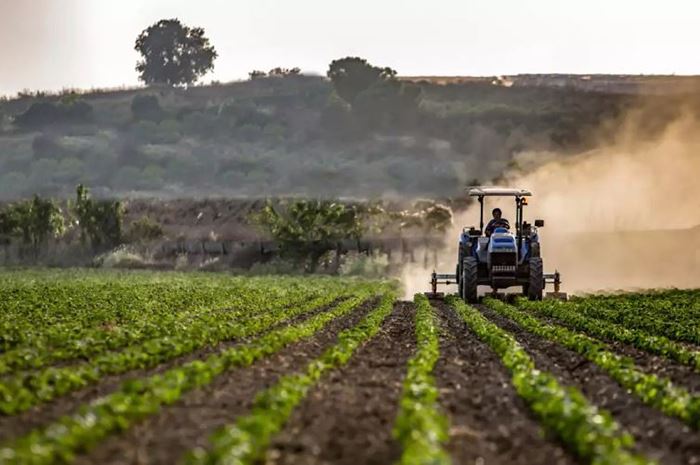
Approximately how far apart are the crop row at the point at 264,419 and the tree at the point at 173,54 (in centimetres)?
14272

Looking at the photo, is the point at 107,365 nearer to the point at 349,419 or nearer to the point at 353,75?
the point at 349,419

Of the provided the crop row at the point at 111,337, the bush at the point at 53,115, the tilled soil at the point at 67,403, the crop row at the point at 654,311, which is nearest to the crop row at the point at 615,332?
the crop row at the point at 654,311

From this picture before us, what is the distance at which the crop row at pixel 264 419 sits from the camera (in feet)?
37.3

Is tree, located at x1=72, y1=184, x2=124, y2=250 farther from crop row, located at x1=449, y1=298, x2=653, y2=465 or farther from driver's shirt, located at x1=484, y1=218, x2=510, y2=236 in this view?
crop row, located at x1=449, y1=298, x2=653, y2=465

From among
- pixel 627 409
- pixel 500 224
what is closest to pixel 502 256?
pixel 500 224

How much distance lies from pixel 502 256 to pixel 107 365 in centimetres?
2032

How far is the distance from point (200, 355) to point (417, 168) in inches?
4254

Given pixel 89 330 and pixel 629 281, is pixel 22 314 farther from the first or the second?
pixel 629 281

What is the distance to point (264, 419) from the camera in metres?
13.4

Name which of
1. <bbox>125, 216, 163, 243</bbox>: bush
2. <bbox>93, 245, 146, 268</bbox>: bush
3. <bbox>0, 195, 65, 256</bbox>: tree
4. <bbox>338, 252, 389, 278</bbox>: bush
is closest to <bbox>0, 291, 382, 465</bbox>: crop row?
<bbox>338, 252, 389, 278</bbox>: bush

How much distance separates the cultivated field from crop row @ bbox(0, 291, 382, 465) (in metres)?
0.03

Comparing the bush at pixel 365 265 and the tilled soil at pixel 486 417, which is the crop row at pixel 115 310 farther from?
the bush at pixel 365 265

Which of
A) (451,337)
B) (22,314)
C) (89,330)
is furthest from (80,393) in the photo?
(22,314)

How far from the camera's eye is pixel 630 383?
1858cm
